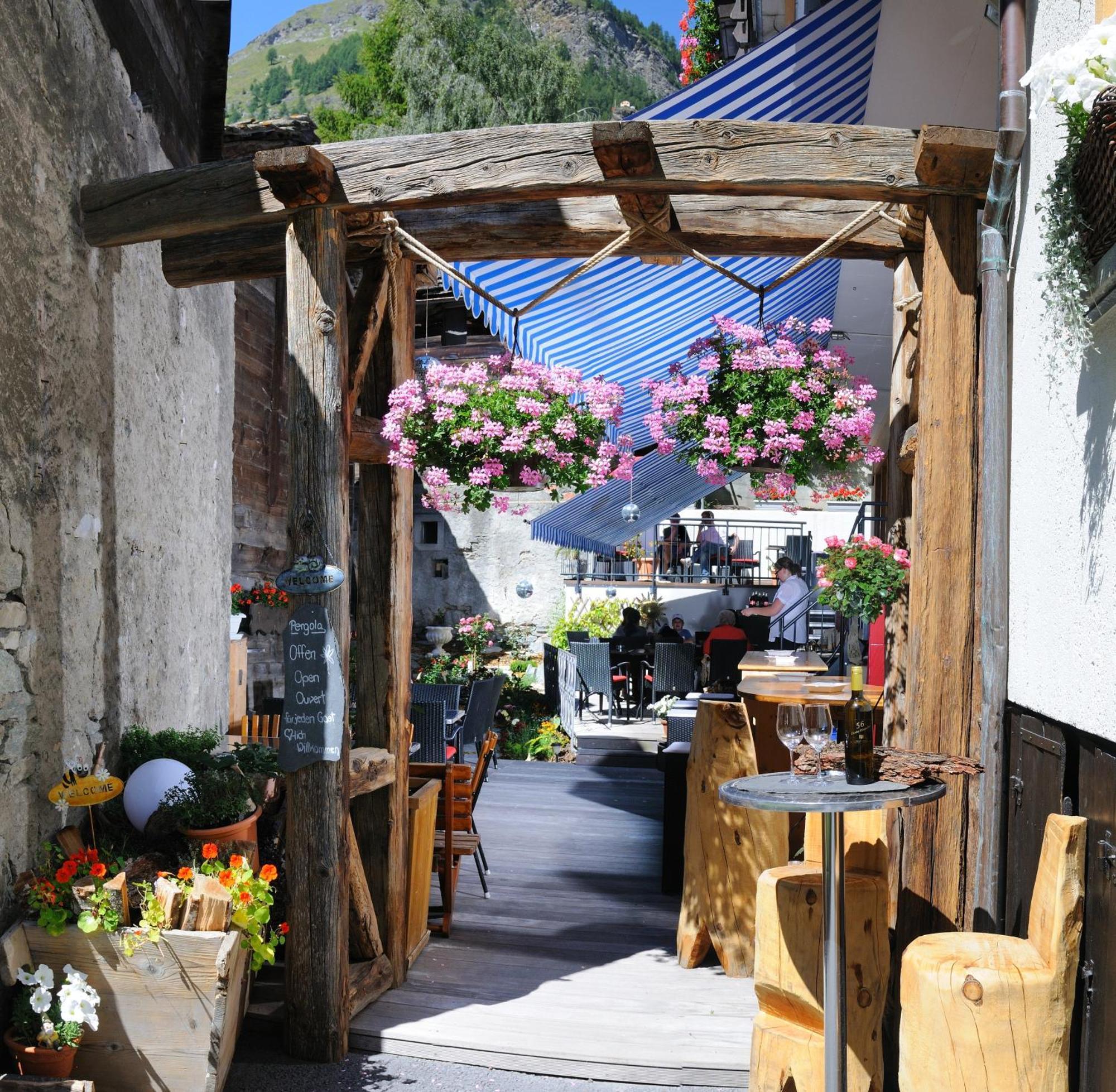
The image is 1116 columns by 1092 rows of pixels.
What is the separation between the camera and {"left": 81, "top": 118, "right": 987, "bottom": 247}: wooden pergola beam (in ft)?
12.4

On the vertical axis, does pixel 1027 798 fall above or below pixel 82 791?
above

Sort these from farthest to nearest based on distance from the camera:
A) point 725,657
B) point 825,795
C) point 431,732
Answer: point 725,657
point 431,732
point 825,795

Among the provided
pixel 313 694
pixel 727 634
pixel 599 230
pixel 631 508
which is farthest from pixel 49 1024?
pixel 631 508

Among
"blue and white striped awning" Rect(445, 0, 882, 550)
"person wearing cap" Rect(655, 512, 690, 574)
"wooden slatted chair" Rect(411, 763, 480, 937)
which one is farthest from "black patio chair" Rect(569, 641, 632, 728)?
"person wearing cap" Rect(655, 512, 690, 574)

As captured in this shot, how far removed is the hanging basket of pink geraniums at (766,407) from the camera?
3852 mm

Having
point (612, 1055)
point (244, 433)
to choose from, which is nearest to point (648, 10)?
point (244, 433)

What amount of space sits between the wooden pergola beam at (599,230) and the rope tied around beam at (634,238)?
6 centimetres

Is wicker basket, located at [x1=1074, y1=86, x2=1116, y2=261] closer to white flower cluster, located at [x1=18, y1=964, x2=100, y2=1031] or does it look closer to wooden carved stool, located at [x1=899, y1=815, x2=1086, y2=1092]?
wooden carved stool, located at [x1=899, y1=815, x2=1086, y2=1092]

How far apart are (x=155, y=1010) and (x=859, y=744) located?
88.9 inches

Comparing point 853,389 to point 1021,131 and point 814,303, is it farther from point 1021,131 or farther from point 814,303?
point 814,303

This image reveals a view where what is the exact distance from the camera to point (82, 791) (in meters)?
3.81

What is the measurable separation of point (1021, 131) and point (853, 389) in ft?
3.26

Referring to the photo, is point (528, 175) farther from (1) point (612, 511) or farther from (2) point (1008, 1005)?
(1) point (612, 511)

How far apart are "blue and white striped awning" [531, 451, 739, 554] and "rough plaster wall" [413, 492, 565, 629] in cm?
239
